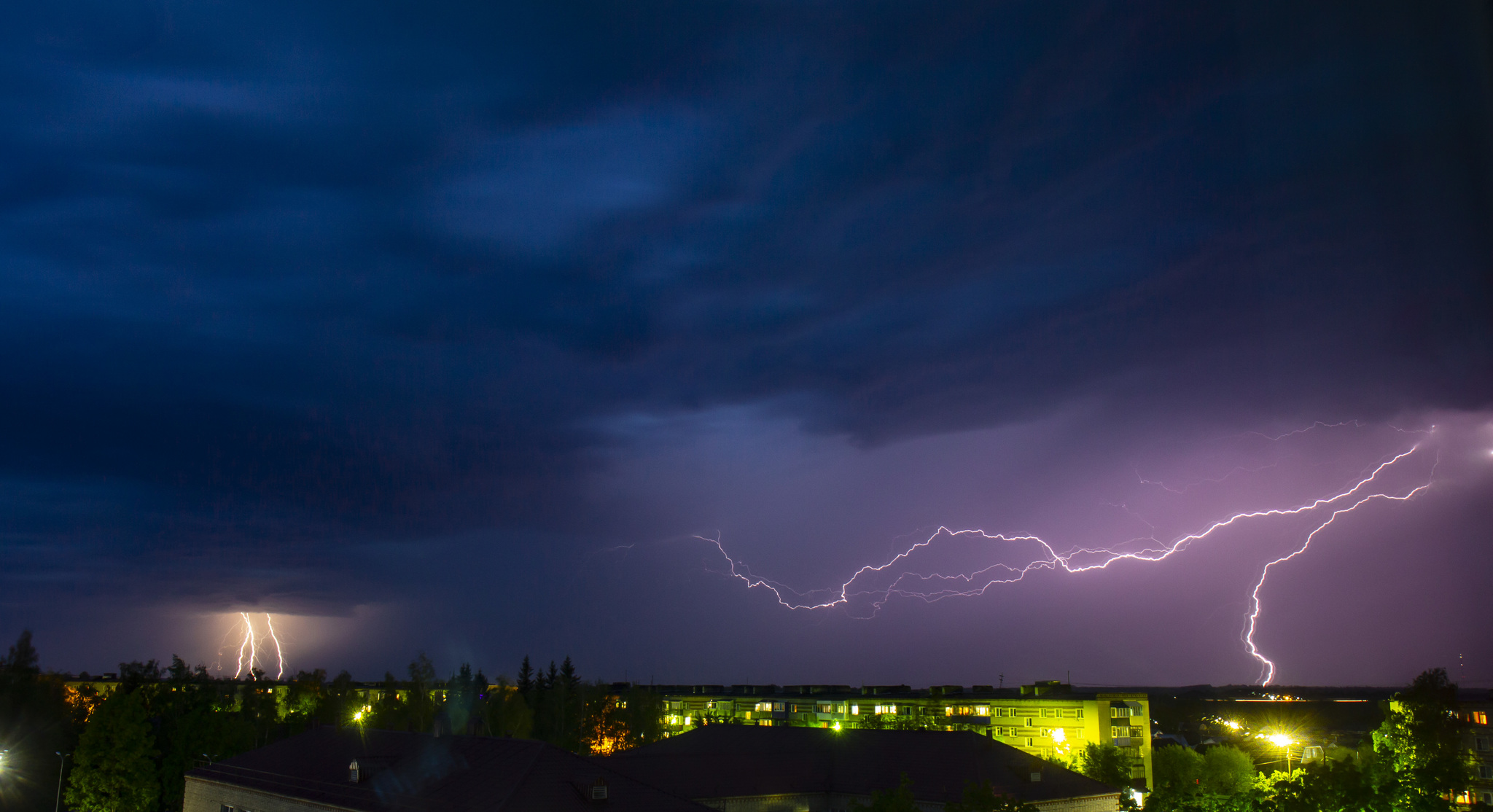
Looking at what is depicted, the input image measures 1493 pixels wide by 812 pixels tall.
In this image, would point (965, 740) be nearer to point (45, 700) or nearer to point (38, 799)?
point (38, 799)

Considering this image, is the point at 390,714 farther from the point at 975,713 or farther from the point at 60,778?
the point at 975,713

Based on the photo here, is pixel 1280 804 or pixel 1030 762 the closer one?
pixel 1280 804

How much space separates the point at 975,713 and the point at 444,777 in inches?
2609

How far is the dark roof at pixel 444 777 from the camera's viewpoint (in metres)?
34.1

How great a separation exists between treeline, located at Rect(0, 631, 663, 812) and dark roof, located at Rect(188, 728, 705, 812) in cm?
433

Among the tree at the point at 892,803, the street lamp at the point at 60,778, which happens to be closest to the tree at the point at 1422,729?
the tree at the point at 892,803

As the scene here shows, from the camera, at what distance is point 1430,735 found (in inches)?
1973

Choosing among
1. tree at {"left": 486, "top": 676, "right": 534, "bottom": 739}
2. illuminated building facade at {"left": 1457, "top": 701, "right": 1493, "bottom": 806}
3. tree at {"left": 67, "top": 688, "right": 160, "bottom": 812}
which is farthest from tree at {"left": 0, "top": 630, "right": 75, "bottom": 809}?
illuminated building facade at {"left": 1457, "top": 701, "right": 1493, "bottom": 806}

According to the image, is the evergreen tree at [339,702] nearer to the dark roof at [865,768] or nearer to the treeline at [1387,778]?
the dark roof at [865,768]

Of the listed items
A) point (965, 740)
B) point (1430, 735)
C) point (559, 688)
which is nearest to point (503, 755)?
point (965, 740)

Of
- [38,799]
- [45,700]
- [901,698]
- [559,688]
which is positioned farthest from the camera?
[559,688]

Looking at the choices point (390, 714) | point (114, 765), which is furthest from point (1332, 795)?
point (390, 714)

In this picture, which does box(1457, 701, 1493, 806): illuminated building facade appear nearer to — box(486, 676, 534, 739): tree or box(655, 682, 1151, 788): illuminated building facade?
box(655, 682, 1151, 788): illuminated building facade

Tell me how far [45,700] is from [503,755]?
68.8 meters
